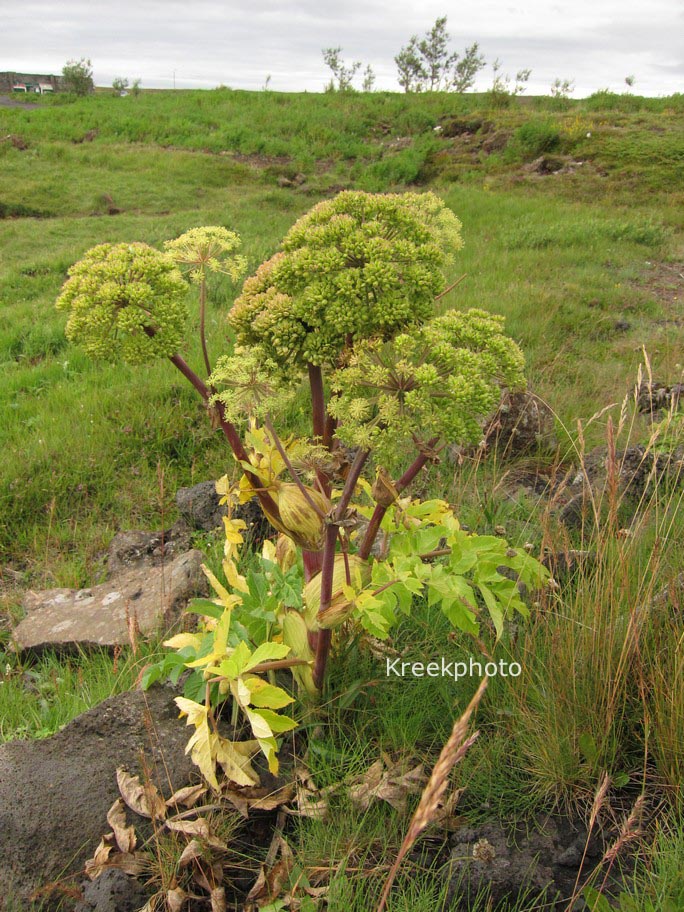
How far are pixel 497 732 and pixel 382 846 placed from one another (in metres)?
0.48

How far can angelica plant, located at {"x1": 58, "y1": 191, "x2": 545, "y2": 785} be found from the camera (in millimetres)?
1717

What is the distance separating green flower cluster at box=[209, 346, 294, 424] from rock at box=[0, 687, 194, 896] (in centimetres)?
95

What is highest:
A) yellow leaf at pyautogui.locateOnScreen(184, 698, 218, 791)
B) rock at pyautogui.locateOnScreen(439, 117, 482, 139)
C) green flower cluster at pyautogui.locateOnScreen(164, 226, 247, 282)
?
rock at pyautogui.locateOnScreen(439, 117, 482, 139)

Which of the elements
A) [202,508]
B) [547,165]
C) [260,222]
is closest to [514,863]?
[202,508]

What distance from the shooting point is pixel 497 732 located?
2.08 m

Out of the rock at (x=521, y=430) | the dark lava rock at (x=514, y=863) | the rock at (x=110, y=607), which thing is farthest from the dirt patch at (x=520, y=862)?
the rock at (x=521, y=430)

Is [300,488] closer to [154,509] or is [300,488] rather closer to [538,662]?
[538,662]

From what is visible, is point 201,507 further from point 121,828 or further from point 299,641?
point 121,828

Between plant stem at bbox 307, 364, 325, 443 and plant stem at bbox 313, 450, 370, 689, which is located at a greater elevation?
plant stem at bbox 307, 364, 325, 443

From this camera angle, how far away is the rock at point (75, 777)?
2.03 m

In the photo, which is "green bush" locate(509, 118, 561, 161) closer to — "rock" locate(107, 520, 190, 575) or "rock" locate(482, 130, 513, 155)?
"rock" locate(482, 130, 513, 155)

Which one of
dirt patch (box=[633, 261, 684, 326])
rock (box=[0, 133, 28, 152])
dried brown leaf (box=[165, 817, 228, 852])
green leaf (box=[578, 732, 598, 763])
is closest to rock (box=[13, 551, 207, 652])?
dried brown leaf (box=[165, 817, 228, 852])

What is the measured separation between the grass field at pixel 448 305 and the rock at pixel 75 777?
0.45 m

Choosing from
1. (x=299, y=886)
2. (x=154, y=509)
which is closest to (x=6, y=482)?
(x=154, y=509)
